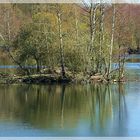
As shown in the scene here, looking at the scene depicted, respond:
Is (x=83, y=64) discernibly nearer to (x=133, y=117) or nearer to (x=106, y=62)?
(x=106, y=62)

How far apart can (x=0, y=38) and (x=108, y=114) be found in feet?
27.9

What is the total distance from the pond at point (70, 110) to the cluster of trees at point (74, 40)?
1273 mm

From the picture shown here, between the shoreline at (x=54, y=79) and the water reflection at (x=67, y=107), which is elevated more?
the shoreline at (x=54, y=79)

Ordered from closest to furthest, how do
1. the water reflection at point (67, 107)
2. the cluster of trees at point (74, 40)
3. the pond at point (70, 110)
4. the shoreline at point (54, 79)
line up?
the pond at point (70, 110) < the water reflection at point (67, 107) < the shoreline at point (54, 79) < the cluster of trees at point (74, 40)

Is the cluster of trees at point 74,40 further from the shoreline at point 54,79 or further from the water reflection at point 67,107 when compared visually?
the water reflection at point 67,107

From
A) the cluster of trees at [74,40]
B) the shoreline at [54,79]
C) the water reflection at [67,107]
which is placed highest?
the cluster of trees at [74,40]

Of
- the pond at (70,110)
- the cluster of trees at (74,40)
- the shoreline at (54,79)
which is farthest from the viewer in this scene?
the cluster of trees at (74,40)

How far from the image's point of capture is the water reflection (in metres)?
7.32

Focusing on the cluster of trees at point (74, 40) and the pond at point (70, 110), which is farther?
the cluster of trees at point (74, 40)

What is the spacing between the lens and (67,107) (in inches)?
364

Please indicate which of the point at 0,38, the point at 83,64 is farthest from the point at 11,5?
the point at 83,64

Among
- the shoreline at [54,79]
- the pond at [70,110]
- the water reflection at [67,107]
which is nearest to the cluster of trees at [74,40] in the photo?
the shoreline at [54,79]

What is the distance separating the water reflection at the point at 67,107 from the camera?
7.32m

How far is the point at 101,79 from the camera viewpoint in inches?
550
